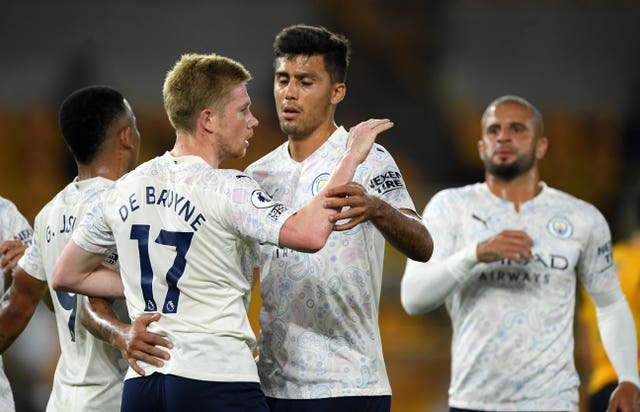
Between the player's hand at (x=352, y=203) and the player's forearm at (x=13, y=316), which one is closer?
the player's hand at (x=352, y=203)

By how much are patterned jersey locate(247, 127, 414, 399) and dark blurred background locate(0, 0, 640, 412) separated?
32.1 feet

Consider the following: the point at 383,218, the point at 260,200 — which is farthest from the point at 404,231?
the point at 260,200

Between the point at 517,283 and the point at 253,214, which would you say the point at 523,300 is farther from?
the point at 253,214

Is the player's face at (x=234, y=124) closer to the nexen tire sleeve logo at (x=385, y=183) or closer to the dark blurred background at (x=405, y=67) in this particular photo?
the nexen tire sleeve logo at (x=385, y=183)

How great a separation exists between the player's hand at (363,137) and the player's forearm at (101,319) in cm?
111

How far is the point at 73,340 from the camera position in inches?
174

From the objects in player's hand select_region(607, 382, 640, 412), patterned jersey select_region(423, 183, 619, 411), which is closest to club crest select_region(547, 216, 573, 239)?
patterned jersey select_region(423, 183, 619, 411)

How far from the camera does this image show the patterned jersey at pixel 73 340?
14.2 feet

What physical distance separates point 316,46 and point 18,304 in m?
1.74

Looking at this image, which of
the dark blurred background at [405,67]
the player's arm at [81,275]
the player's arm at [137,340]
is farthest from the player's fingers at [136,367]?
the dark blurred background at [405,67]

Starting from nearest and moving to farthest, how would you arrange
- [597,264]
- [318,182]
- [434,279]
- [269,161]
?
[318,182] → [269,161] → [434,279] → [597,264]

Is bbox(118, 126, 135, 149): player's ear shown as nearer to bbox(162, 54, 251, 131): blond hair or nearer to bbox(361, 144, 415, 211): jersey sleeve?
bbox(162, 54, 251, 131): blond hair

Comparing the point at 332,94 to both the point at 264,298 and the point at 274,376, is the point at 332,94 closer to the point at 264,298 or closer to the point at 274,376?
the point at 264,298

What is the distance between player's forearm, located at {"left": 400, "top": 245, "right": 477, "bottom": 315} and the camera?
5.30 metres
